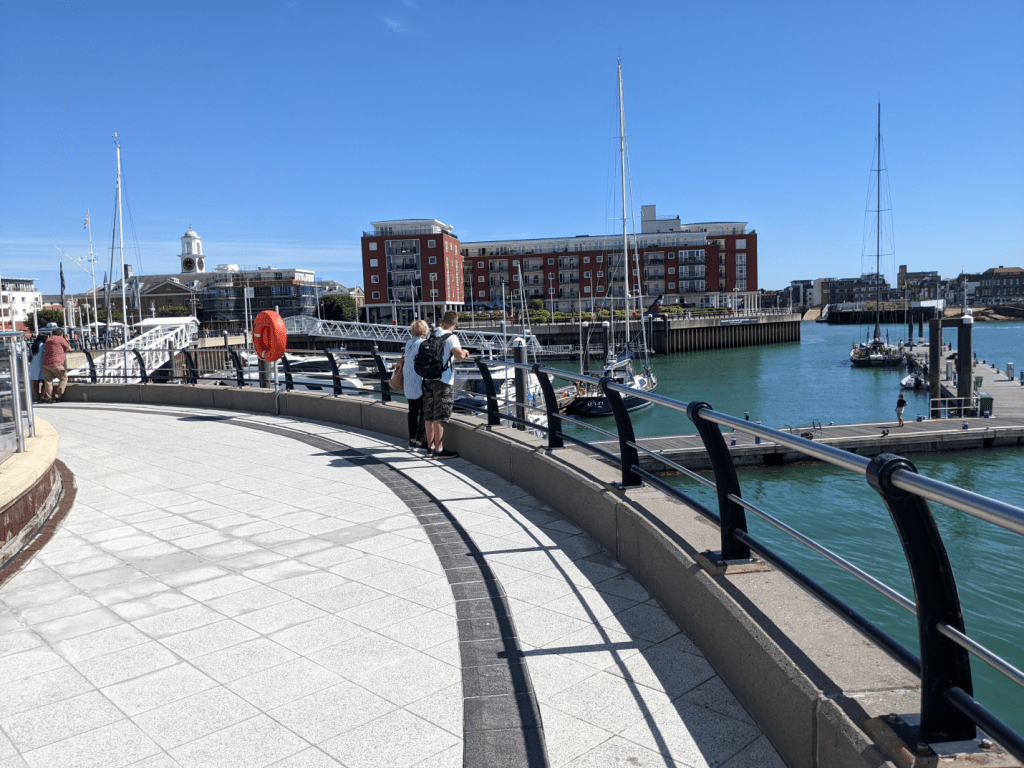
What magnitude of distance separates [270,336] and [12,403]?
570 centimetres

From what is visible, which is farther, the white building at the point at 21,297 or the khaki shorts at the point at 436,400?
the white building at the point at 21,297

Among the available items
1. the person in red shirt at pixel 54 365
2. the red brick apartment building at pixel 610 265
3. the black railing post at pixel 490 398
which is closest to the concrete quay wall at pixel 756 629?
the black railing post at pixel 490 398

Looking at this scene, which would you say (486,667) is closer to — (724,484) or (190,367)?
(724,484)

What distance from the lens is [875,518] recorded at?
58.6ft

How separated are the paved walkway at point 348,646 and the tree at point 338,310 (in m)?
110

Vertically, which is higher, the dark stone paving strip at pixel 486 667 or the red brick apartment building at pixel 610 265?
the red brick apartment building at pixel 610 265

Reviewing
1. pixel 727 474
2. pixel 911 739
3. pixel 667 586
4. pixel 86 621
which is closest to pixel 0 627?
pixel 86 621

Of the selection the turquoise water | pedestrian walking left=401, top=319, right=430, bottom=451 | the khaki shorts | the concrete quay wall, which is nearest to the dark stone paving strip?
the concrete quay wall

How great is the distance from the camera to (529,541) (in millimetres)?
5078

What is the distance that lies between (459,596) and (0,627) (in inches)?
96.7

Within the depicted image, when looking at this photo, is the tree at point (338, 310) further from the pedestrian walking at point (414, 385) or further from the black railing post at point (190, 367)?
the pedestrian walking at point (414, 385)

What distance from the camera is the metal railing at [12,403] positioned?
19.7 feet

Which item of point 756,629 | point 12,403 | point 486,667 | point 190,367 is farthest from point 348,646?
point 190,367

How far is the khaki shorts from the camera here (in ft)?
25.4
